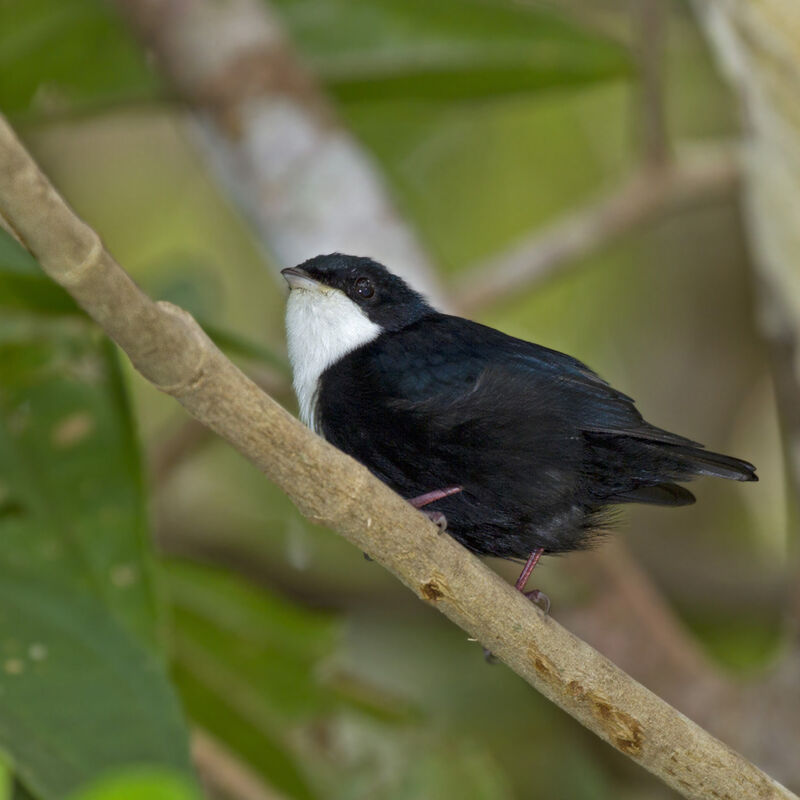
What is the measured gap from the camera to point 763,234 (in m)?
3.79

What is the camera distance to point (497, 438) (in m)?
2.68

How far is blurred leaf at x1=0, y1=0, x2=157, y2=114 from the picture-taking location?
15.0ft

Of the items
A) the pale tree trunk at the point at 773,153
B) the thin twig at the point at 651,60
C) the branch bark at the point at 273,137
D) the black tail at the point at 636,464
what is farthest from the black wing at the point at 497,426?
the thin twig at the point at 651,60

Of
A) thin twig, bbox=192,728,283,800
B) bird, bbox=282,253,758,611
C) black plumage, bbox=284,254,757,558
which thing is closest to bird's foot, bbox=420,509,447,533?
bird, bbox=282,253,758,611

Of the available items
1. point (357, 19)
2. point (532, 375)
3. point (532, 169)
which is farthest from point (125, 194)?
point (532, 375)

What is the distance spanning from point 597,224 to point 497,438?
273 centimetres

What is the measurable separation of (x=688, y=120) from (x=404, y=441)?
5.78 m

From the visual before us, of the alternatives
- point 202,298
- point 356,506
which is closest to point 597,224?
point 202,298

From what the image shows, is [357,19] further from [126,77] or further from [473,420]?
[473,420]

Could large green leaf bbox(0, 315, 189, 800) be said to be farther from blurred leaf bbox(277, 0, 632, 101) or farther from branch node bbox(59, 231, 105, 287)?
blurred leaf bbox(277, 0, 632, 101)

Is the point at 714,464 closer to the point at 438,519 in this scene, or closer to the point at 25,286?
the point at 438,519

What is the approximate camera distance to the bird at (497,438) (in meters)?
2.68

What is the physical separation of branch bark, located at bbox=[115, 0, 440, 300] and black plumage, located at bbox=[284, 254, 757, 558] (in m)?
1.45

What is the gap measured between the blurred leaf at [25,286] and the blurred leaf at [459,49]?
6.48ft
